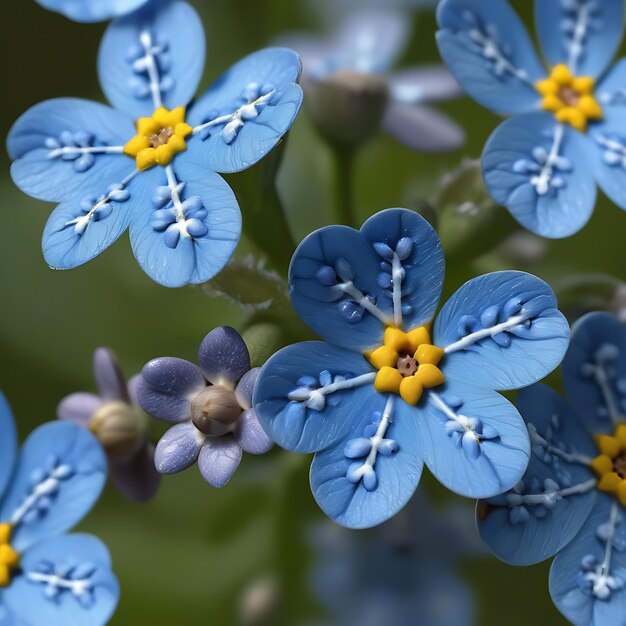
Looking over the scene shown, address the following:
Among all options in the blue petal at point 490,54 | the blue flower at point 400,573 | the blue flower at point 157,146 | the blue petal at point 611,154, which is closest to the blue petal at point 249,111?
the blue flower at point 157,146

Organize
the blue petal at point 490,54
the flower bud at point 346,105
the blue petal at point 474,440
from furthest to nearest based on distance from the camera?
the flower bud at point 346,105 < the blue petal at point 490,54 < the blue petal at point 474,440

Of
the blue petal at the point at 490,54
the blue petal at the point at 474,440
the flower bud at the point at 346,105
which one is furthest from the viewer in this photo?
the flower bud at the point at 346,105

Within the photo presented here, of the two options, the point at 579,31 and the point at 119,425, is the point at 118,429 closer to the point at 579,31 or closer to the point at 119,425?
the point at 119,425

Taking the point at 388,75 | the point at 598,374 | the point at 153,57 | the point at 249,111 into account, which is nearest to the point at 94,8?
the point at 153,57

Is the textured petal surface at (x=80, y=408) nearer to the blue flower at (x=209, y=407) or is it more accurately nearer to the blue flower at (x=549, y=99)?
the blue flower at (x=209, y=407)

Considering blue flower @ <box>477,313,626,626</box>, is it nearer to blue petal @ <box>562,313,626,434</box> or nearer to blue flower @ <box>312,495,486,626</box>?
blue petal @ <box>562,313,626,434</box>

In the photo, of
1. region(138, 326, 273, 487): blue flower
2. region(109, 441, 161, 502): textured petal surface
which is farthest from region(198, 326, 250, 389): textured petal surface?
region(109, 441, 161, 502): textured petal surface

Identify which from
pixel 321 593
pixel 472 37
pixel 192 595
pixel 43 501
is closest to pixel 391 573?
pixel 321 593
